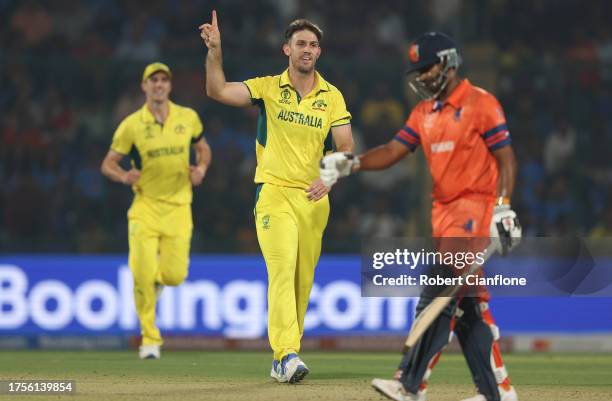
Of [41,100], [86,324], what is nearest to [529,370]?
[86,324]

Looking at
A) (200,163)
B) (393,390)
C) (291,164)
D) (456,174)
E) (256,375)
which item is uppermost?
(200,163)

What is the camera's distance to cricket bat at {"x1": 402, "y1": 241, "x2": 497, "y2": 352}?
6508 millimetres

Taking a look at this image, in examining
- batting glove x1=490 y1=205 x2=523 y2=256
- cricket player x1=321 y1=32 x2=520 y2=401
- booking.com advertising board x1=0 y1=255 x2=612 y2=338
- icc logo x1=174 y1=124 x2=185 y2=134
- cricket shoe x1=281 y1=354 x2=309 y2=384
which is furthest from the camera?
booking.com advertising board x1=0 y1=255 x2=612 y2=338

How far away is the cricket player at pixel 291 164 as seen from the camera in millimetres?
8164

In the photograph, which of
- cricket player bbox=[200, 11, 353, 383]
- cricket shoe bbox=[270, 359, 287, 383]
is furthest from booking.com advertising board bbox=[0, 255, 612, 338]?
cricket shoe bbox=[270, 359, 287, 383]

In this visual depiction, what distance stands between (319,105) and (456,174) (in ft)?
6.46

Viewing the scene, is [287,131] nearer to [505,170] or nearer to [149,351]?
[505,170]

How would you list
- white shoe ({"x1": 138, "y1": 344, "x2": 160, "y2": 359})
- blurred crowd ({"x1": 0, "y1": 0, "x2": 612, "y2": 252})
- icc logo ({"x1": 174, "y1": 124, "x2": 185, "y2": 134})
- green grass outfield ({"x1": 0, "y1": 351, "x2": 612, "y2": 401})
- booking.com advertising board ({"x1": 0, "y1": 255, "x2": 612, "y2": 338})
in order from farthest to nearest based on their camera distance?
blurred crowd ({"x1": 0, "y1": 0, "x2": 612, "y2": 252})
booking.com advertising board ({"x1": 0, "y1": 255, "x2": 612, "y2": 338})
icc logo ({"x1": 174, "y1": 124, "x2": 185, "y2": 134})
white shoe ({"x1": 138, "y1": 344, "x2": 160, "y2": 359})
green grass outfield ({"x1": 0, "y1": 351, "x2": 612, "y2": 401})

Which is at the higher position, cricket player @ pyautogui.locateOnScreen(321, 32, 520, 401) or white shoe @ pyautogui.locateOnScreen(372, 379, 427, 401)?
cricket player @ pyautogui.locateOnScreen(321, 32, 520, 401)

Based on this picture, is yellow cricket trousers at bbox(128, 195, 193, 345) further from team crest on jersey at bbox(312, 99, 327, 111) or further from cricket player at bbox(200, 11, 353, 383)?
team crest on jersey at bbox(312, 99, 327, 111)

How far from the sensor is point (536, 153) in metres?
15.6

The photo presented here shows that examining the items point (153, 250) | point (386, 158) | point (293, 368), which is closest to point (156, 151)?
point (153, 250)

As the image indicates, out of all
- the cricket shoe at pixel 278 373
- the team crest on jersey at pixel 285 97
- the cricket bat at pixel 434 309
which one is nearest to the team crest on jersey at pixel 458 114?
the cricket bat at pixel 434 309

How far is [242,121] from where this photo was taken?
1588cm
